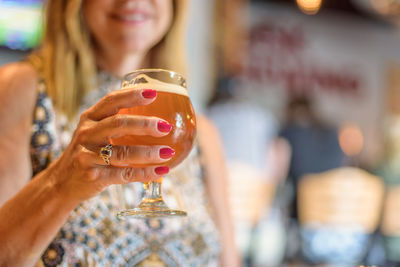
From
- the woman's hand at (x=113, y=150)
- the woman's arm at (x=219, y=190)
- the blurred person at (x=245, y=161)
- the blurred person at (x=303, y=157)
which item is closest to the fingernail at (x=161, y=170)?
the woman's hand at (x=113, y=150)

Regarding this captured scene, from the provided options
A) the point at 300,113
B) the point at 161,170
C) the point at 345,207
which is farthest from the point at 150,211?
the point at 300,113

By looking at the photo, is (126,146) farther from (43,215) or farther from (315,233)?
(315,233)

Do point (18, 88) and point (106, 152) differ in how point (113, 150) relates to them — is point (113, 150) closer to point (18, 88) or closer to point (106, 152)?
point (106, 152)

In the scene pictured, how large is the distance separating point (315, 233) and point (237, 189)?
79cm

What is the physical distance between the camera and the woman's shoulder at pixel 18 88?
103 centimetres

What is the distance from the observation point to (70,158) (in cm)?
72

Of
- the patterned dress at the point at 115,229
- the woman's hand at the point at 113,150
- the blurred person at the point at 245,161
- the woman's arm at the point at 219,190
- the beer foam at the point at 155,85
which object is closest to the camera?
the woman's hand at the point at 113,150

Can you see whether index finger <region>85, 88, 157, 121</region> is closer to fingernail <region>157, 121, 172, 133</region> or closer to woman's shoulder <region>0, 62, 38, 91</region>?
fingernail <region>157, 121, 172, 133</region>

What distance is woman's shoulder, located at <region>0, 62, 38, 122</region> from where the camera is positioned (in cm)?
103

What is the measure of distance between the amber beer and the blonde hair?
0.37 meters

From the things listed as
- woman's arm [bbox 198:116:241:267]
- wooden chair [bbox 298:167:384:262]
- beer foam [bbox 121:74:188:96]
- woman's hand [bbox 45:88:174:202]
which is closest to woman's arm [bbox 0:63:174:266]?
woman's hand [bbox 45:88:174:202]

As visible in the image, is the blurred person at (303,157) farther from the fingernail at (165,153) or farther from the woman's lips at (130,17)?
the fingernail at (165,153)

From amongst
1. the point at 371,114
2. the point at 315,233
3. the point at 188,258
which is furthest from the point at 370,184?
the point at 371,114

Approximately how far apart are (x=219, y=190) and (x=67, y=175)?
686 mm
